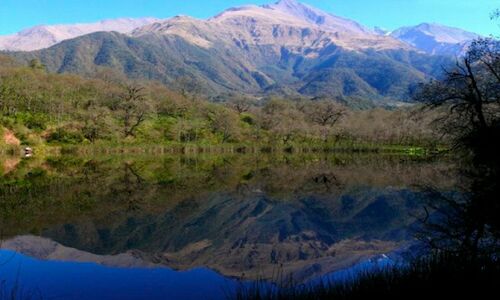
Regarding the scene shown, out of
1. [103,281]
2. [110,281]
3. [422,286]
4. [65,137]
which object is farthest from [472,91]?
[65,137]

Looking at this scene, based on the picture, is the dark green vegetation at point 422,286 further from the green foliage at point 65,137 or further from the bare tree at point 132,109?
the bare tree at point 132,109

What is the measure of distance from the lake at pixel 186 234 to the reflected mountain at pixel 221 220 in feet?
0.19

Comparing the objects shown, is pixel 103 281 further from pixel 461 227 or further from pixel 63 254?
pixel 461 227

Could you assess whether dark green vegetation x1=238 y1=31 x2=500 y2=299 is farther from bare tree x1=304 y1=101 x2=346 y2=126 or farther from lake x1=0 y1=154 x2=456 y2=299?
bare tree x1=304 y1=101 x2=346 y2=126

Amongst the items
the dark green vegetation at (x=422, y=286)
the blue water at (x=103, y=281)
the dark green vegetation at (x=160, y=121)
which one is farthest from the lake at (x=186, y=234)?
the dark green vegetation at (x=160, y=121)

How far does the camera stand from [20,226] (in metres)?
20.4

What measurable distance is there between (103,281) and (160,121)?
108 m

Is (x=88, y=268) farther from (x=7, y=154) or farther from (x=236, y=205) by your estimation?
(x=7, y=154)

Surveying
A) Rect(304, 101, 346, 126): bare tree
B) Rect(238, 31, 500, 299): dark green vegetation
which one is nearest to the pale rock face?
Rect(238, 31, 500, 299): dark green vegetation

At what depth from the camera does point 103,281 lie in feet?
42.8

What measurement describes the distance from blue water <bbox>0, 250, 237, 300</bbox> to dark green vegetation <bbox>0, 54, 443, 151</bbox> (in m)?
77.1

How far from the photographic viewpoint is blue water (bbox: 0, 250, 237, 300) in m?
11.8

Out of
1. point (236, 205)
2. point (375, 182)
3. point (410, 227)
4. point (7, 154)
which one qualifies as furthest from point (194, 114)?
point (410, 227)

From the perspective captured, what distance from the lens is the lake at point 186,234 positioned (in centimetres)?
1316
